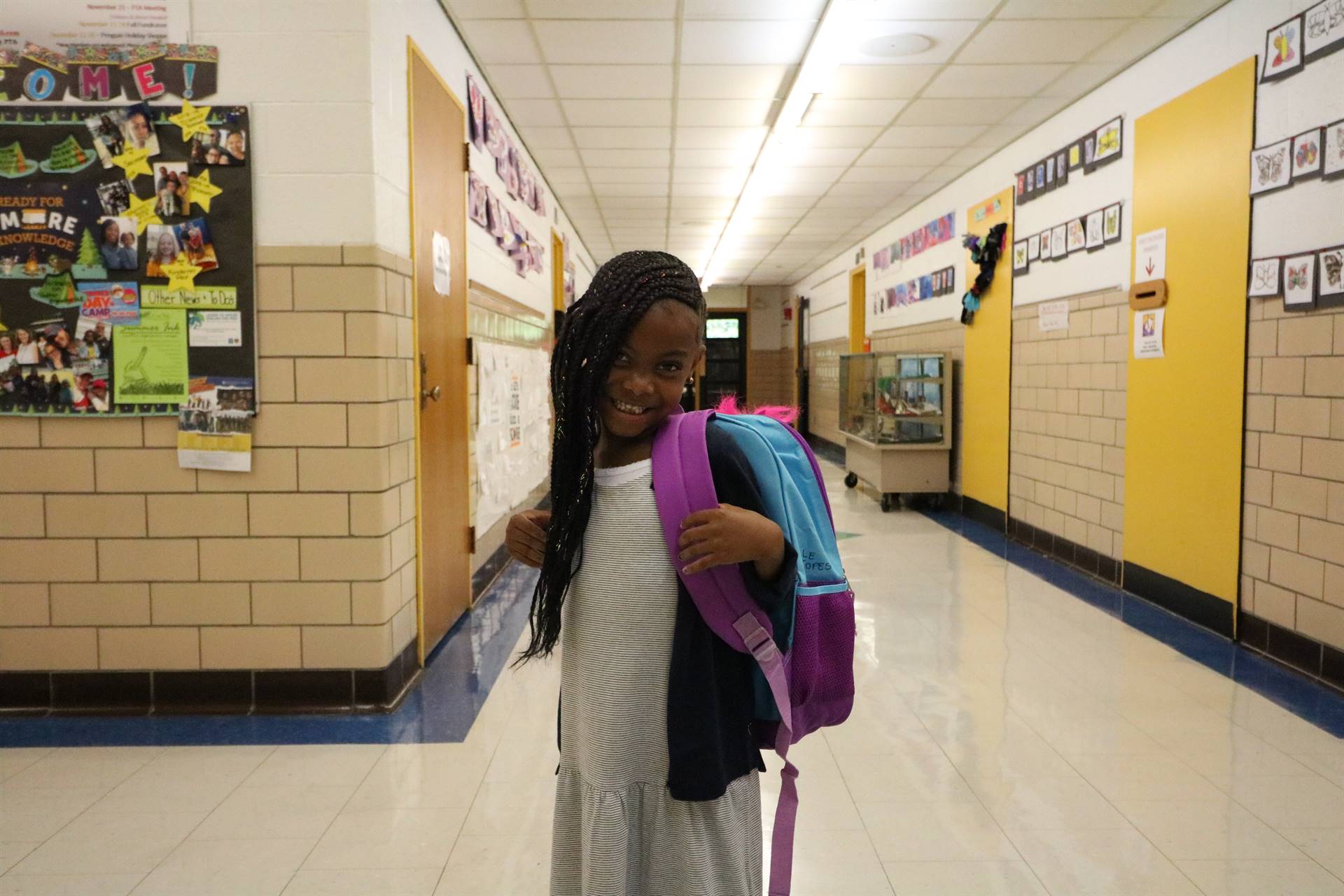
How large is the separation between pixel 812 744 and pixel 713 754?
1.87 meters

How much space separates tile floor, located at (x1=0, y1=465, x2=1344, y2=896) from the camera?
6.59ft

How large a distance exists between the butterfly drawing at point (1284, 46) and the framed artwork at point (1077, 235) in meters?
1.63

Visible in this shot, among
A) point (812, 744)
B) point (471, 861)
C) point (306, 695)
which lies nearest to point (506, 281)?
point (306, 695)

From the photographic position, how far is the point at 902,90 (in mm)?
5090

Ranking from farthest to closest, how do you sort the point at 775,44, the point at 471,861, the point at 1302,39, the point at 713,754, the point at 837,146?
the point at 837,146 → the point at 775,44 → the point at 1302,39 → the point at 471,861 → the point at 713,754

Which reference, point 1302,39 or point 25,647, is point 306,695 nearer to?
point 25,647

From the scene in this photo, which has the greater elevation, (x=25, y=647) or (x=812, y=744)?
(x=25, y=647)

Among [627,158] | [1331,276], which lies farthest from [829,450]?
[1331,276]

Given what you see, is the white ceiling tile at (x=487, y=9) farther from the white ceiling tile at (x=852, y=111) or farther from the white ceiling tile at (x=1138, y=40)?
the white ceiling tile at (x=1138, y=40)

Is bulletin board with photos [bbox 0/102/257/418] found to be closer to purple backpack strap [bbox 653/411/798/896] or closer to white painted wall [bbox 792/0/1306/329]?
purple backpack strap [bbox 653/411/798/896]

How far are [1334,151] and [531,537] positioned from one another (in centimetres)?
353

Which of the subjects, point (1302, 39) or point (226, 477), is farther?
point (1302, 39)

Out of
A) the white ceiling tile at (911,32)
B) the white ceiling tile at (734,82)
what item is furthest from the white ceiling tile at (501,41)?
the white ceiling tile at (911,32)

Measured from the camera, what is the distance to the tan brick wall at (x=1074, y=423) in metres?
4.88
